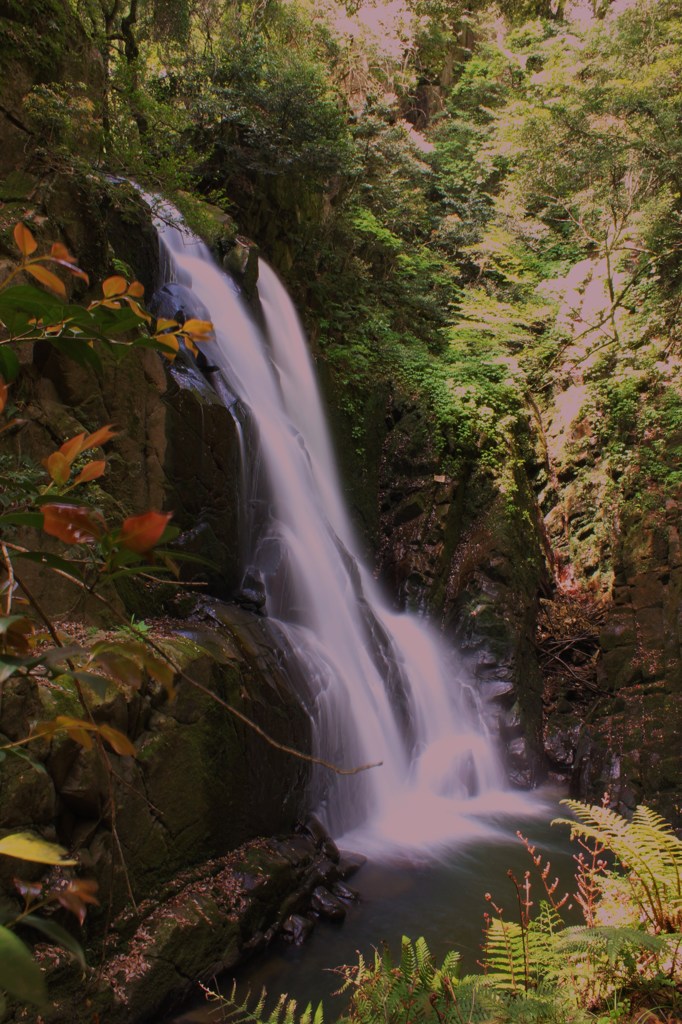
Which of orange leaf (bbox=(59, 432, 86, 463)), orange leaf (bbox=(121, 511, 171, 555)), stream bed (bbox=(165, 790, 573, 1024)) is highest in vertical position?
orange leaf (bbox=(59, 432, 86, 463))

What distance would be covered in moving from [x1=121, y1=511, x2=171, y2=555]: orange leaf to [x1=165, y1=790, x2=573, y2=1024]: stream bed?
3788 mm

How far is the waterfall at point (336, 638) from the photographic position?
6270 millimetres

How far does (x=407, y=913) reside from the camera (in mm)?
4785

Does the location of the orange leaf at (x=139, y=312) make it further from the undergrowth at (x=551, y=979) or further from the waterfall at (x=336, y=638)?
the waterfall at (x=336, y=638)

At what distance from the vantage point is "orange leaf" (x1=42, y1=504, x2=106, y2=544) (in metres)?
0.83

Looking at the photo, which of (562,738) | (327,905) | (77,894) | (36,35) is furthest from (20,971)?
(562,738)

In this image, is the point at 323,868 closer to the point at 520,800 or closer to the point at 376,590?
the point at 520,800

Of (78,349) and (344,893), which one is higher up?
(78,349)

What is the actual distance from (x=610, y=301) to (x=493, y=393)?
2.84 meters

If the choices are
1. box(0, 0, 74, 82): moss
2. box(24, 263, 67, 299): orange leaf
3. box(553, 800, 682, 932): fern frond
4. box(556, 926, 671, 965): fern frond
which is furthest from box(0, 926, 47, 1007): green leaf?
box(0, 0, 74, 82): moss

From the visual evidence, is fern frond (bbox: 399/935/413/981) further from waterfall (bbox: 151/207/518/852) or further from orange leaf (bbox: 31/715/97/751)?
waterfall (bbox: 151/207/518/852)

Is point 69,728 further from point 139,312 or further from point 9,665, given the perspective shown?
point 139,312

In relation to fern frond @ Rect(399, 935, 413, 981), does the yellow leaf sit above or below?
above

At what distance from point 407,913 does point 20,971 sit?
4977 mm
